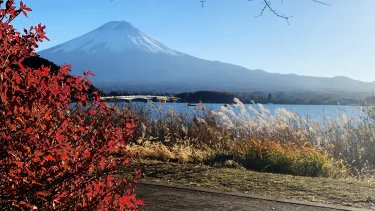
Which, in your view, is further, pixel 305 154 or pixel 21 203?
pixel 305 154

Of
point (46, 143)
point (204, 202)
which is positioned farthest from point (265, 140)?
point (46, 143)

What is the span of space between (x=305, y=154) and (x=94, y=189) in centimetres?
585

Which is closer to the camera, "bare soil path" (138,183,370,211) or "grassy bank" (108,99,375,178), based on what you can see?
"bare soil path" (138,183,370,211)

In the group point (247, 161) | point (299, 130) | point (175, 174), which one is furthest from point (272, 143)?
point (175, 174)

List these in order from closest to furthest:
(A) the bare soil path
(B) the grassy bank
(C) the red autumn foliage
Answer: (C) the red autumn foliage
(A) the bare soil path
(B) the grassy bank

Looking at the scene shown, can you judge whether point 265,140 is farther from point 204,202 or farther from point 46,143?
point 46,143

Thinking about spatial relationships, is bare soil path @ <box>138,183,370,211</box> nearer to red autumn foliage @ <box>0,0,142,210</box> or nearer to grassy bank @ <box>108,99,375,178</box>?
red autumn foliage @ <box>0,0,142,210</box>

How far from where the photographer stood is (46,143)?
96.0 inches

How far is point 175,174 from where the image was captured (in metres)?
6.52

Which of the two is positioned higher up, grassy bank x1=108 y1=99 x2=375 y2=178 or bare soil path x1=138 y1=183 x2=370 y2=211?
grassy bank x1=108 y1=99 x2=375 y2=178

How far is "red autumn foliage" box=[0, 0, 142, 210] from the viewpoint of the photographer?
97.3 inches

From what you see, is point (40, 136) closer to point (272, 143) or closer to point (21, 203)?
point (21, 203)

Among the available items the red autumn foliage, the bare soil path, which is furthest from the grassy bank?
the red autumn foliage

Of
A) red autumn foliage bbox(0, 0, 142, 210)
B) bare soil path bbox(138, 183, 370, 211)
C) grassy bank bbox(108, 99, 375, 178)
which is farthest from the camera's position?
grassy bank bbox(108, 99, 375, 178)
